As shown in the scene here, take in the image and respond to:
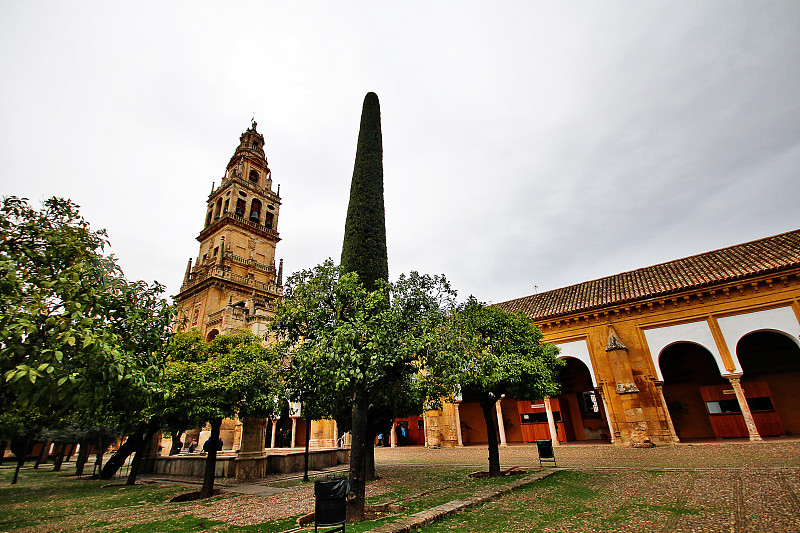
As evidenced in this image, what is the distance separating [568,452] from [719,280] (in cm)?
1150

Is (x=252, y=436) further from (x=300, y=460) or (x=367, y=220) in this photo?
(x=367, y=220)

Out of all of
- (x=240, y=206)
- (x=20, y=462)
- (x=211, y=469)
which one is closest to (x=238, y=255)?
(x=240, y=206)

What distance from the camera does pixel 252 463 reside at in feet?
51.1

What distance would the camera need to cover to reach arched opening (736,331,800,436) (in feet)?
61.1

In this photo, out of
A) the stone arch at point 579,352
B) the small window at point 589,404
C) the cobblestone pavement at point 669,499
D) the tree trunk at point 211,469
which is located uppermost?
the stone arch at point 579,352

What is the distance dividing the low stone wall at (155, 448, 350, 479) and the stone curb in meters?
10.8

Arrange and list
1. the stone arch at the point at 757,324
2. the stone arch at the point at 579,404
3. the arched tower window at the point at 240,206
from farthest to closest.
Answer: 1. the arched tower window at the point at 240,206
2. the stone arch at the point at 579,404
3. the stone arch at the point at 757,324

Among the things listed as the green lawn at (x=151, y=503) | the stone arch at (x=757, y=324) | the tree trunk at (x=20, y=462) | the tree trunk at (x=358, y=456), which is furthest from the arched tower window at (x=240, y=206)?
the stone arch at (x=757, y=324)

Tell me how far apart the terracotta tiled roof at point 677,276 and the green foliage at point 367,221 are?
13.1 m

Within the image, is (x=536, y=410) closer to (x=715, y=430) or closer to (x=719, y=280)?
(x=715, y=430)

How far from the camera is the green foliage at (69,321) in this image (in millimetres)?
4977

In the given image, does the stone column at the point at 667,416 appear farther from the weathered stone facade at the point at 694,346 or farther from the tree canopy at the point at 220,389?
the tree canopy at the point at 220,389

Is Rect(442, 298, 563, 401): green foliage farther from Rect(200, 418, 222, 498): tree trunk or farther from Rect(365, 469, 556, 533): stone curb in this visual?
Rect(200, 418, 222, 498): tree trunk

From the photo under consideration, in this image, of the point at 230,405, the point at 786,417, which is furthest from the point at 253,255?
the point at 786,417
